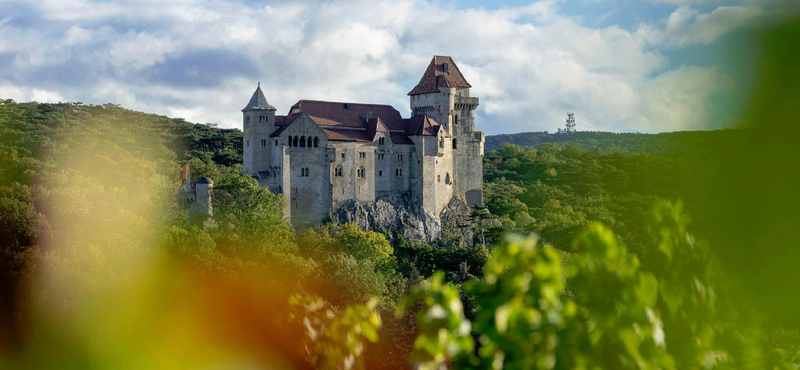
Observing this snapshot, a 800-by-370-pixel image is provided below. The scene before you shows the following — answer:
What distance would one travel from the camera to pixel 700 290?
7754 millimetres

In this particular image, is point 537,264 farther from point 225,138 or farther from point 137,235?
point 225,138

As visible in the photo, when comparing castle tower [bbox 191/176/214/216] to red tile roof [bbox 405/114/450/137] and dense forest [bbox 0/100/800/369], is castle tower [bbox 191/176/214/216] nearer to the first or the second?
dense forest [bbox 0/100/800/369]

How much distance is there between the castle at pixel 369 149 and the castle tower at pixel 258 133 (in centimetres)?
9

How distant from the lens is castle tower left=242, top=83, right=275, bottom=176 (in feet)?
218

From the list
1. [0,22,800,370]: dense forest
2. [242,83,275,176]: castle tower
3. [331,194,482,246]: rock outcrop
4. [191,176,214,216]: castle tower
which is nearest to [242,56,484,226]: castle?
[242,83,275,176]: castle tower

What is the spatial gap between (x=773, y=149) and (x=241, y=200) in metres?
53.3

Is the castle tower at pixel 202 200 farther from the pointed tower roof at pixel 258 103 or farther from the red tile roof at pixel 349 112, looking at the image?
the red tile roof at pixel 349 112

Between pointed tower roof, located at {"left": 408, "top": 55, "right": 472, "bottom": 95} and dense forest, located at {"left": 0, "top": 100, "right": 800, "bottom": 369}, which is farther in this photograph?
pointed tower roof, located at {"left": 408, "top": 55, "right": 472, "bottom": 95}

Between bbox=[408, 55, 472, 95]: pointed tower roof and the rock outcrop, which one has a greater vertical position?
bbox=[408, 55, 472, 95]: pointed tower roof

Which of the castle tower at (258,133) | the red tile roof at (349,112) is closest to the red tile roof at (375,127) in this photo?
the red tile roof at (349,112)

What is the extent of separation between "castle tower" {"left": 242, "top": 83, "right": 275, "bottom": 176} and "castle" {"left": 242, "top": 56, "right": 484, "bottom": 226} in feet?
0.28

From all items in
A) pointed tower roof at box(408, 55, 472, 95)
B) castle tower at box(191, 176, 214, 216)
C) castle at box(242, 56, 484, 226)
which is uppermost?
pointed tower roof at box(408, 55, 472, 95)

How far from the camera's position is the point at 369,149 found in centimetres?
6988

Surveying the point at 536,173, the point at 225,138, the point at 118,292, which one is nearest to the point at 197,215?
the point at 118,292
